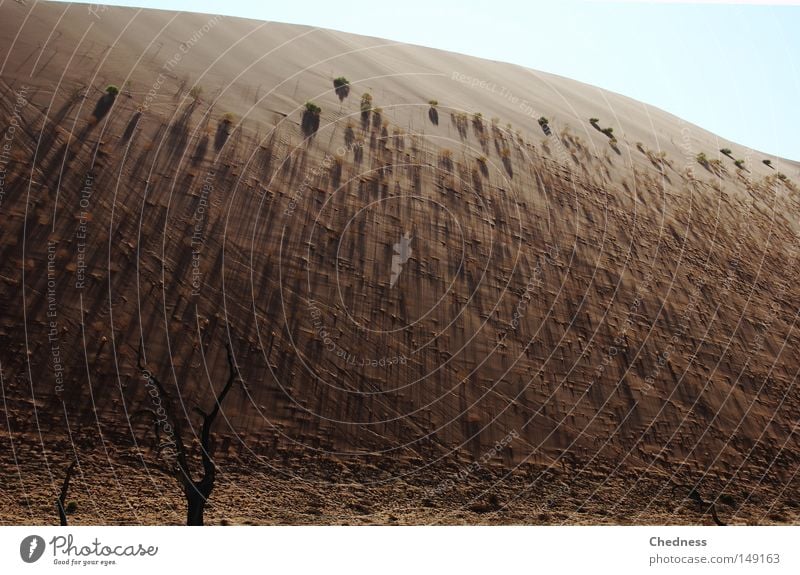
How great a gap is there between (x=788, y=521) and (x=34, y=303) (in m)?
20.7

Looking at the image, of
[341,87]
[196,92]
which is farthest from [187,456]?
[341,87]

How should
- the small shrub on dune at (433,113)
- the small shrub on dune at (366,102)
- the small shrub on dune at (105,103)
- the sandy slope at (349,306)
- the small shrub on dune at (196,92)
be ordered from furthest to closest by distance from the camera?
the small shrub on dune at (433,113) < the small shrub on dune at (366,102) < the small shrub on dune at (196,92) < the small shrub on dune at (105,103) < the sandy slope at (349,306)

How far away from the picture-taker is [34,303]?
16453 millimetres

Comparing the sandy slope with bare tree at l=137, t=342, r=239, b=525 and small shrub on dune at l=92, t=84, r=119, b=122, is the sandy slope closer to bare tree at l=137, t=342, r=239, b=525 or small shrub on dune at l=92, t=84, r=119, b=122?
bare tree at l=137, t=342, r=239, b=525

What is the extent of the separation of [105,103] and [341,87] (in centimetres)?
1018

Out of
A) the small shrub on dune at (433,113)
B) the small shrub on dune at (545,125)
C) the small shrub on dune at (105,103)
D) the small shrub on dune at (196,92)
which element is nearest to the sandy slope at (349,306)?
the small shrub on dune at (196,92)

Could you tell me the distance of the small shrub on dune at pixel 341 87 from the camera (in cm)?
2856

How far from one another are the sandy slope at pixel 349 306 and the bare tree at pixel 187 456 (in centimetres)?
31

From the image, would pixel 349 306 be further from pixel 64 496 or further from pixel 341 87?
pixel 341 87

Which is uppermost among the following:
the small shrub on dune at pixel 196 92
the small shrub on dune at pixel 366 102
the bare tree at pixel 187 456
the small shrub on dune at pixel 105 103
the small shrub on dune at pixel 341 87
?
the small shrub on dune at pixel 341 87

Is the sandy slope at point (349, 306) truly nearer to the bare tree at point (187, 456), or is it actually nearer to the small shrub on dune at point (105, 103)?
the bare tree at point (187, 456)

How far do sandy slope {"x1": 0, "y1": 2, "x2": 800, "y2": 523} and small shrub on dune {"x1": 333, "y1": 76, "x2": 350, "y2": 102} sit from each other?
33 cm

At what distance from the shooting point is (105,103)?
73.5 feet

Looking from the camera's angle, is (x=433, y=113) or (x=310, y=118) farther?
(x=433, y=113)
